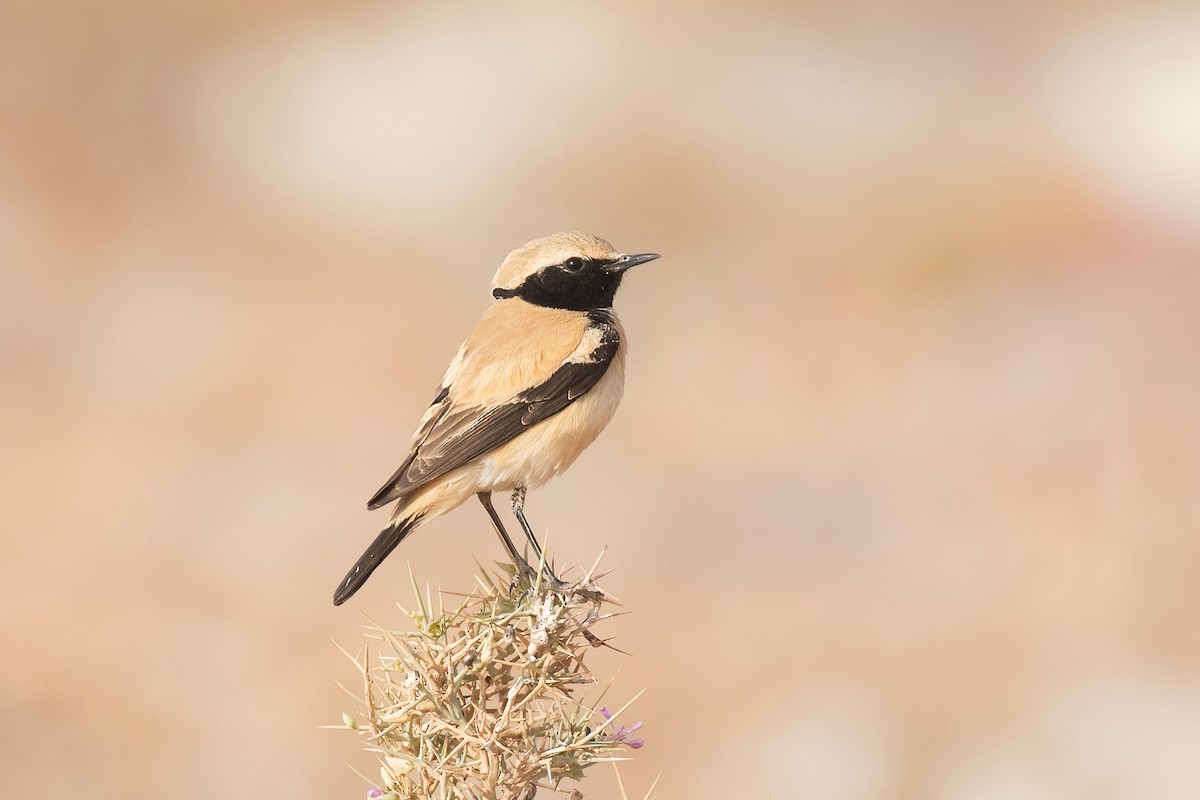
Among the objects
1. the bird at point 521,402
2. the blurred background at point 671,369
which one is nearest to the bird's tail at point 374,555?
the bird at point 521,402

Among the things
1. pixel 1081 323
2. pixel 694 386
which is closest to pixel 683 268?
pixel 694 386

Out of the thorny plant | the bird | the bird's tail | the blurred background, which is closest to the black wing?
the bird

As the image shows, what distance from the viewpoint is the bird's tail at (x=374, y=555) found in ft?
13.4

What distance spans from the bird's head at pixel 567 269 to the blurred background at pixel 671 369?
4.70 meters

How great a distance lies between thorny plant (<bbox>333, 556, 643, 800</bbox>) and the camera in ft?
9.98

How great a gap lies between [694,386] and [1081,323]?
4.57 m

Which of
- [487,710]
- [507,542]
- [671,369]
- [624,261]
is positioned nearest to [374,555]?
[507,542]

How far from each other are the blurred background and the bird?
4.64m

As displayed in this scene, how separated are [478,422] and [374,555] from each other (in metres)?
0.72

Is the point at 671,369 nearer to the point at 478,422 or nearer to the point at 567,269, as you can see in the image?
the point at 567,269

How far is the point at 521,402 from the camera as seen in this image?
189 inches

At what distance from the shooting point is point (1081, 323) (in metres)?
14.5

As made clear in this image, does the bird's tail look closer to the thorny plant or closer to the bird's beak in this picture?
the thorny plant

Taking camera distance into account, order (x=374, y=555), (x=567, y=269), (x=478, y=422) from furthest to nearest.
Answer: (x=567, y=269)
(x=478, y=422)
(x=374, y=555)
